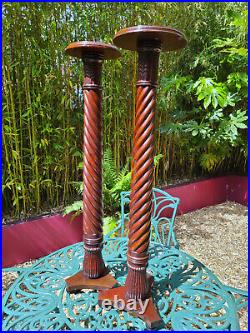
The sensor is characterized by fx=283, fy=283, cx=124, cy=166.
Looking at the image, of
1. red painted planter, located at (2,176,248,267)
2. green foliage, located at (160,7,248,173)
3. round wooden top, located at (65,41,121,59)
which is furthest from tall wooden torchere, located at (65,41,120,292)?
green foliage, located at (160,7,248,173)

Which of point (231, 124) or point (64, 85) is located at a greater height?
point (64, 85)

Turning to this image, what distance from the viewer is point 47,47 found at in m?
2.28

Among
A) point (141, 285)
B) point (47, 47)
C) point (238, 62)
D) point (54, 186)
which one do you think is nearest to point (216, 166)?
point (238, 62)

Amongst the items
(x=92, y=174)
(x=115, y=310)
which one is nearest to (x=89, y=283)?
(x=115, y=310)

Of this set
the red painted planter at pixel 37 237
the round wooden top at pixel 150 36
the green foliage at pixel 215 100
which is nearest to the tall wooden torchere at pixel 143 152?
the round wooden top at pixel 150 36

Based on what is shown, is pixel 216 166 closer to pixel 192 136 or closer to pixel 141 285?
pixel 192 136

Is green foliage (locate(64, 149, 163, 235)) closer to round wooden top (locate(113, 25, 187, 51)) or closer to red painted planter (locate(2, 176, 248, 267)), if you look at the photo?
red painted planter (locate(2, 176, 248, 267))

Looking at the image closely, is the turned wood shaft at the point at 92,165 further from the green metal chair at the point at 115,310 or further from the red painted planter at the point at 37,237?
the red painted planter at the point at 37,237

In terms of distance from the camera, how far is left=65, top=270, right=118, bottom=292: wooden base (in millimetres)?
1244

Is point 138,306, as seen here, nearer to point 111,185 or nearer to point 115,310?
point 115,310

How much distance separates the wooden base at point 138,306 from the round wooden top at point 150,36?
931mm

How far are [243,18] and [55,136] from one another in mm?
2102

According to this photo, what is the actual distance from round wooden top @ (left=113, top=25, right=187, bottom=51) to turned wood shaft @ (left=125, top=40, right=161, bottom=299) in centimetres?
3

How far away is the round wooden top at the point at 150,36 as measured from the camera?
0.90m
